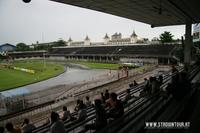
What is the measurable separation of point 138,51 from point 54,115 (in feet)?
193

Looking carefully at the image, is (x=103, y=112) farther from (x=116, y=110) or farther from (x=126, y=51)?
(x=126, y=51)

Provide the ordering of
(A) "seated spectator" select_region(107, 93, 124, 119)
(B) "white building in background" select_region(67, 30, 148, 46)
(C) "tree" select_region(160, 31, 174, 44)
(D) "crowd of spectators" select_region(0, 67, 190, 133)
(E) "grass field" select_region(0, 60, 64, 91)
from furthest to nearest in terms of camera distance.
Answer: (B) "white building in background" select_region(67, 30, 148, 46)
(C) "tree" select_region(160, 31, 174, 44)
(E) "grass field" select_region(0, 60, 64, 91)
(A) "seated spectator" select_region(107, 93, 124, 119)
(D) "crowd of spectators" select_region(0, 67, 190, 133)

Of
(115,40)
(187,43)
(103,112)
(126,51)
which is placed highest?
(115,40)

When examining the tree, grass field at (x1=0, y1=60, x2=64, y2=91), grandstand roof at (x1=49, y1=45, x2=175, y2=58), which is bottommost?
grass field at (x1=0, y1=60, x2=64, y2=91)

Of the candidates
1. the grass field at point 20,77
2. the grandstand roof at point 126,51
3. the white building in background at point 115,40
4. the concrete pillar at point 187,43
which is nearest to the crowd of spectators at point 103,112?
the concrete pillar at point 187,43

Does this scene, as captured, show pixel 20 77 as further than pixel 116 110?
Yes

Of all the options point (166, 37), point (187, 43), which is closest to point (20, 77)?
point (187, 43)

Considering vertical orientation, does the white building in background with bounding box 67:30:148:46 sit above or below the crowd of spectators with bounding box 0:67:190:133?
above

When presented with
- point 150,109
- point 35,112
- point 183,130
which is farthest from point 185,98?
point 35,112

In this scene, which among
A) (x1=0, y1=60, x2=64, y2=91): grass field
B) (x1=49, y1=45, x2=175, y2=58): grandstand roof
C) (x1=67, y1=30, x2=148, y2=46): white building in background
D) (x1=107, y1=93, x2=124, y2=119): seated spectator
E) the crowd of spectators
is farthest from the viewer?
(x1=67, y1=30, x2=148, y2=46): white building in background

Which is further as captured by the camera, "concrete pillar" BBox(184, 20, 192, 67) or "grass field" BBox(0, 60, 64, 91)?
"grass field" BBox(0, 60, 64, 91)

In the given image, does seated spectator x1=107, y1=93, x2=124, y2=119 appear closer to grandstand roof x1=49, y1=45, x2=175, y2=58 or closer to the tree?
grandstand roof x1=49, y1=45, x2=175, y2=58

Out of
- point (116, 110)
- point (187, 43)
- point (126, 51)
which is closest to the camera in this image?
point (116, 110)

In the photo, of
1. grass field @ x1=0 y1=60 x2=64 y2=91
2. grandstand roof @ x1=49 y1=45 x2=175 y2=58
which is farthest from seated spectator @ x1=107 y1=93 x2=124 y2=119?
grandstand roof @ x1=49 y1=45 x2=175 y2=58
